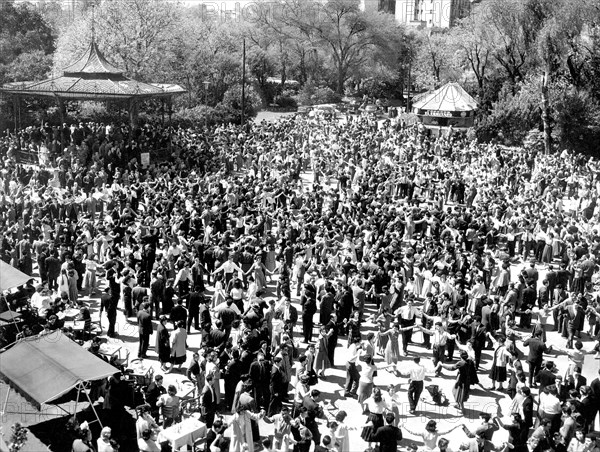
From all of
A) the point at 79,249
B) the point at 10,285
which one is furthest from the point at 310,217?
the point at 10,285

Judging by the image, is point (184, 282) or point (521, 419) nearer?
point (521, 419)

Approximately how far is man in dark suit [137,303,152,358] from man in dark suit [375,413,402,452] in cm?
525

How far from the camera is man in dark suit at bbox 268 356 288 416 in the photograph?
10.7 meters

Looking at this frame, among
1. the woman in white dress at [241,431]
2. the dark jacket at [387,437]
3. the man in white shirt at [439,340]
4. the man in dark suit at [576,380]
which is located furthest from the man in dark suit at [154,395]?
the man in dark suit at [576,380]

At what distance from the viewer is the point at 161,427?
970cm

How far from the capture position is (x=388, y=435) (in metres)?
9.09

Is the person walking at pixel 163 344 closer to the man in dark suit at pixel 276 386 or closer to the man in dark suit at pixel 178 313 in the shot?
the man in dark suit at pixel 178 313

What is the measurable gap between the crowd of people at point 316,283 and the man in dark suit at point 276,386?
0.03m

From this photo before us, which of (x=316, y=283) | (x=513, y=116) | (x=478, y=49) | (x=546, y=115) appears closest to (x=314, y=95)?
(x=478, y=49)

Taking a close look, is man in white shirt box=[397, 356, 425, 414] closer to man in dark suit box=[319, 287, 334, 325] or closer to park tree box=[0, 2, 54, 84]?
man in dark suit box=[319, 287, 334, 325]

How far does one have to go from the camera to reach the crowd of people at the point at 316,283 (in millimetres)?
10031

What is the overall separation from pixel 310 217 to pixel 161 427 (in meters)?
10.4

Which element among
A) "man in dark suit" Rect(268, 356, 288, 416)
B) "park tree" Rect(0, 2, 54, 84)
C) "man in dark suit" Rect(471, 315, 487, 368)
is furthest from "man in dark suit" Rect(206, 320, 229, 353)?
"park tree" Rect(0, 2, 54, 84)

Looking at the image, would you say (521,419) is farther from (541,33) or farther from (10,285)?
(541,33)
